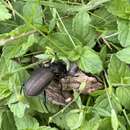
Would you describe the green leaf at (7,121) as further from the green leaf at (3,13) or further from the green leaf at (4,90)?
the green leaf at (3,13)

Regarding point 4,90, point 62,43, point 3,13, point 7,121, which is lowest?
point 7,121

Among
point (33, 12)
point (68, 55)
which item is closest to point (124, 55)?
point (68, 55)

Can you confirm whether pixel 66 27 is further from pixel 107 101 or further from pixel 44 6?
pixel 107 101

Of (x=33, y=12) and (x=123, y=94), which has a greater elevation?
(x=33, y=12)

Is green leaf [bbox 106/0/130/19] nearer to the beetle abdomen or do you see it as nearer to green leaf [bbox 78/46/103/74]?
green leaf [bbox 78/46/103/74]

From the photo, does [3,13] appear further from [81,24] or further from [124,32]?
[124,32]
